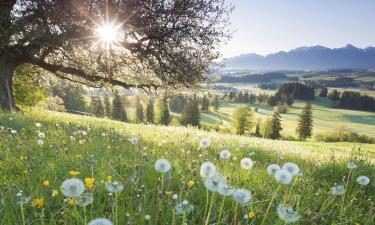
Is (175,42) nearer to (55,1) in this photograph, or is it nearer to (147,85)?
(147,85)

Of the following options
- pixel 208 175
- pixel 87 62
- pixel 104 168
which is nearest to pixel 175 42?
pixel 87 62

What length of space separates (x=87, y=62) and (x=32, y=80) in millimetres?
8203

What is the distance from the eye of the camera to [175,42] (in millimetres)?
19156

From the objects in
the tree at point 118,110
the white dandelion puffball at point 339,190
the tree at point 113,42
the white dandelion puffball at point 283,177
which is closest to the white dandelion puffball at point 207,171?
the white dandelion puffball at point 283,177

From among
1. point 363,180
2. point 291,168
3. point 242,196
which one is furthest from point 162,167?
point 363,180

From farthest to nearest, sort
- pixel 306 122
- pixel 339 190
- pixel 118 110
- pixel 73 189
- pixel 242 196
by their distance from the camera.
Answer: pixel 118 110, pixel 306 122, pixel 339 190, pixel 242 196, pixel 73 189

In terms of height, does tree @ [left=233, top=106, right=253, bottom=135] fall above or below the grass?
below

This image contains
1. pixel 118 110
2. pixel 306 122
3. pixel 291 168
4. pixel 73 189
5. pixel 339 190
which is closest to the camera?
pixel 73 189

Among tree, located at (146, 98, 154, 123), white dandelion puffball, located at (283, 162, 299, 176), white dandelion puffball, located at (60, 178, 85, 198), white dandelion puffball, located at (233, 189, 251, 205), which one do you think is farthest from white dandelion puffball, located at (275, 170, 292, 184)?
tree, located at (146, 98, 154, 123)

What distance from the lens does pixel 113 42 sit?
19.8 m

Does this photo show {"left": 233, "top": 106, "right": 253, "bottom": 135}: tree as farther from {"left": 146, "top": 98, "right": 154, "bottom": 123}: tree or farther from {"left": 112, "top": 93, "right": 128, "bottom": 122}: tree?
{"left": 112, "top": 93, "right": 128, "bottom": 122}: tree

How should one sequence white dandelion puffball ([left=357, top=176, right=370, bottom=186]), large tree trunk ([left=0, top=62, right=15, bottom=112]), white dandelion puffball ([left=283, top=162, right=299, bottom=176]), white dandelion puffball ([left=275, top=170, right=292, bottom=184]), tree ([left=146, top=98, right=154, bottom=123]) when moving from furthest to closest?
tree ([left=146, top=98, right=154, bottom=123]), large tree trunk ([left=0, top=62, right=15, bottom=112]), white dandelion puffball ([left=357, top=176, right=370, bottom=186]), white dandelion puffball ([left=283, top=162, right=299, bottom=176]), white dandelion puffball ([left=275, top=170, right=292, bottom=184])

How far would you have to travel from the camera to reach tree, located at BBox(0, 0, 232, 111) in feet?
55.9

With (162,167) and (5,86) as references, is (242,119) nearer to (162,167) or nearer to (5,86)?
(5,86)
